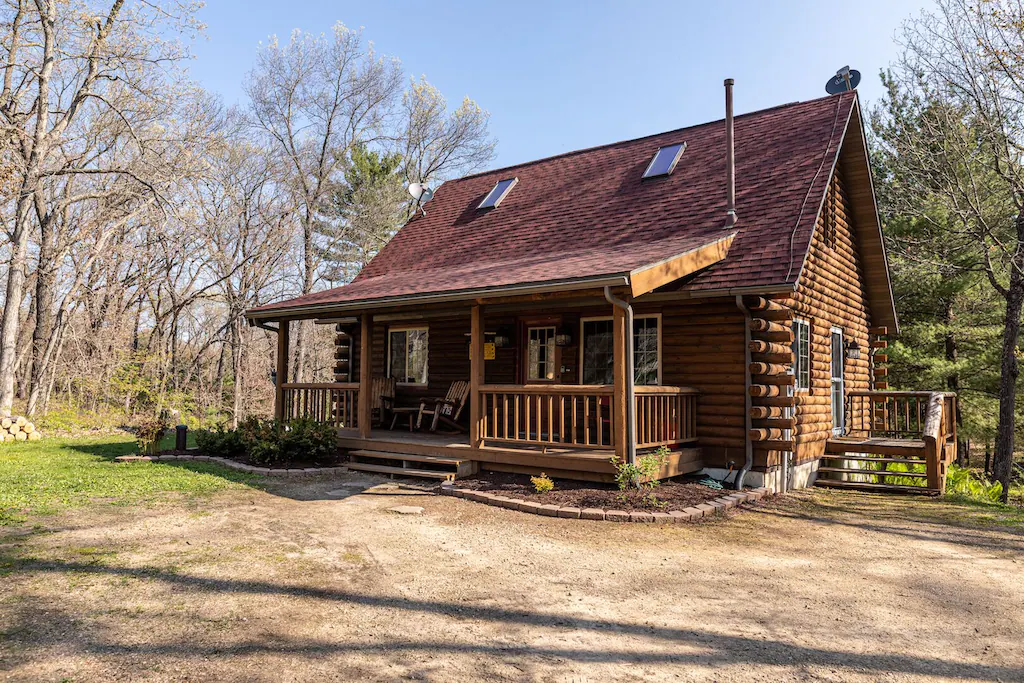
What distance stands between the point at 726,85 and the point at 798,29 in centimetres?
175

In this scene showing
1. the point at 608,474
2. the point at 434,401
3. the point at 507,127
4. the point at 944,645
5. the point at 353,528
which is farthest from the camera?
the point at 507,127

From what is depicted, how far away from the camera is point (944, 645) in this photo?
374cm

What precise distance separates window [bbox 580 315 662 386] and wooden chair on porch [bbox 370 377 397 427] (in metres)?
4.46

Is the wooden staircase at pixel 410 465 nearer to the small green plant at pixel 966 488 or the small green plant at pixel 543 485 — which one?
the small green plant at pixel 543 485

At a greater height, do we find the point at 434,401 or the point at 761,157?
the point at 761,157

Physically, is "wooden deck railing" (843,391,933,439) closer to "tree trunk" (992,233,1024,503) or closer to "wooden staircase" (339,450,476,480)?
"tree trunk" (992,233,1024,503)

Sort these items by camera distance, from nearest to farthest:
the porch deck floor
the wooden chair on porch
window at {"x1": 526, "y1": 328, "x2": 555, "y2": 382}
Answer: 1. the porch deck floor
2. window at {"x1": 526, "y1": 328, "x2": 555, "y2": 382}
3. the wooden chair on porch

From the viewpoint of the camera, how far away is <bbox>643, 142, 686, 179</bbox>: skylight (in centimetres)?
1209

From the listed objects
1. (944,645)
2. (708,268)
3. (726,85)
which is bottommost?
(944,645)

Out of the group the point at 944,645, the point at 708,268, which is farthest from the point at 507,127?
the point at 944,645

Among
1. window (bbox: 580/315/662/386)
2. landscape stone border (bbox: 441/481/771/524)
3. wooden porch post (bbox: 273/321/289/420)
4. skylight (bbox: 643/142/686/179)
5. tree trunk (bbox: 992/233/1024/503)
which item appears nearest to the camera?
landscape stone border (bbox: 441/481/771/524)

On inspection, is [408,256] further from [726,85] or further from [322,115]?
[322,115]

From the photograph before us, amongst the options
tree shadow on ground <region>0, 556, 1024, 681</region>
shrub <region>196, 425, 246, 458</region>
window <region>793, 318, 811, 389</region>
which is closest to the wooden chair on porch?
shrub <region>196, 425, 246, 458</region>

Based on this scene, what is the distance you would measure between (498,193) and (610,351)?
6144 millimetres
